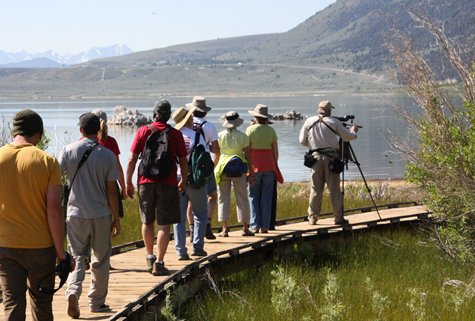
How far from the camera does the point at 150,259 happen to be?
6164mm

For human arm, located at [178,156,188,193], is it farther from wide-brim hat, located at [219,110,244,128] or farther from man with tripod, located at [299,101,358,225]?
man with tripod, located at [299,101,358,225]

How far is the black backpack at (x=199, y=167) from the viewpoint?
6.43 metres

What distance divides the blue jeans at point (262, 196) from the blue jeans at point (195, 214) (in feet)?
5.45

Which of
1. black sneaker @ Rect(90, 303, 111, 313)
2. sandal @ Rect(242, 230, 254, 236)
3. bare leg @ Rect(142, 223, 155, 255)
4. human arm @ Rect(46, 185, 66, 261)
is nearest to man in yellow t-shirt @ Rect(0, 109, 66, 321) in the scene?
human arm @ Rect(46, 185, 66, 261)

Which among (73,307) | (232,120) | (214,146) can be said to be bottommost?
(73,307)

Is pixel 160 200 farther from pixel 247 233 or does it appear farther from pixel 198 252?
pixel 247 233

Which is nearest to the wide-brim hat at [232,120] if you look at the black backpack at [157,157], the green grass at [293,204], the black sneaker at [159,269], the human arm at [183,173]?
the human arm at [183,173]

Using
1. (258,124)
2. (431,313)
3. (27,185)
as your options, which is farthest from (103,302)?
(258,124)

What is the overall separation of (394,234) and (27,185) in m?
6.93

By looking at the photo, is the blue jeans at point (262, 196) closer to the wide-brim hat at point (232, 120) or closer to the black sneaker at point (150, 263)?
the wide-brim hat at point (232, 120)

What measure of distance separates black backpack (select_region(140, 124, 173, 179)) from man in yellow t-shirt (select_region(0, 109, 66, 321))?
1680 millimetres

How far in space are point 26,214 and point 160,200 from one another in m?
1.94

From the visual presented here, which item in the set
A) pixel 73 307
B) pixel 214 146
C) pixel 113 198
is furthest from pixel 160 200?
pixel 214 146

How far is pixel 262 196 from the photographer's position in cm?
823
